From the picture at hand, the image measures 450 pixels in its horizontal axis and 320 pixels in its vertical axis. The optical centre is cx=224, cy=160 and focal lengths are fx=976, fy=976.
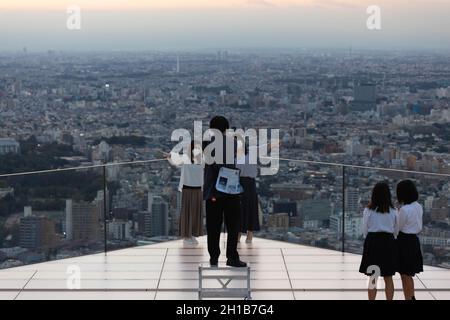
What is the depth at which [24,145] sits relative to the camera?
42.9ft

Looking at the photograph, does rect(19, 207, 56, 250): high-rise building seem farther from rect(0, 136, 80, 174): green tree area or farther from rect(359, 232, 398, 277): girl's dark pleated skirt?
rect(359, 232, 398, 277): girl's dark pleated skirt

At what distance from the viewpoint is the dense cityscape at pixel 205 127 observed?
9508 millimetres

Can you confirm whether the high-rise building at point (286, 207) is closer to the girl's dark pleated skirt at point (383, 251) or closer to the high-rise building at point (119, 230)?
the high-rise building at point (119, 230)

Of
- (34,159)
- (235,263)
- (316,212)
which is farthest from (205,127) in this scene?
(235,263)

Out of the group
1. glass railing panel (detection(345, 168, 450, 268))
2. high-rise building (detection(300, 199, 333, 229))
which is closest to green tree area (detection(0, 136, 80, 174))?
high-rise building (detection(300, 199, 333, 229))

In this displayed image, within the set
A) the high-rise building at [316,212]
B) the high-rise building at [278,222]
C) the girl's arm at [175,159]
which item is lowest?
the high-rise building at [278,222]

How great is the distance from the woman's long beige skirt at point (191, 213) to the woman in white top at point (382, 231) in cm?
322

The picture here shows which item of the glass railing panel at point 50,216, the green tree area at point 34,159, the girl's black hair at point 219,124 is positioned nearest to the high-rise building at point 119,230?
the glass railing panel at point 50,216

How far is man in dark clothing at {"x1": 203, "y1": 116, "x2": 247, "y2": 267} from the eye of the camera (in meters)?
8.25

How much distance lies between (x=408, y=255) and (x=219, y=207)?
184cm

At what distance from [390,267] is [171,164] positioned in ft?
12.3

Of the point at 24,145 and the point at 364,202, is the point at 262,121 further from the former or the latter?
the point at 364,202

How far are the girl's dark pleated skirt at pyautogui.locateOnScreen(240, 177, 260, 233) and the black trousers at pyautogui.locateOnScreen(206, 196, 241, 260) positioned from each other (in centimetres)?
138
